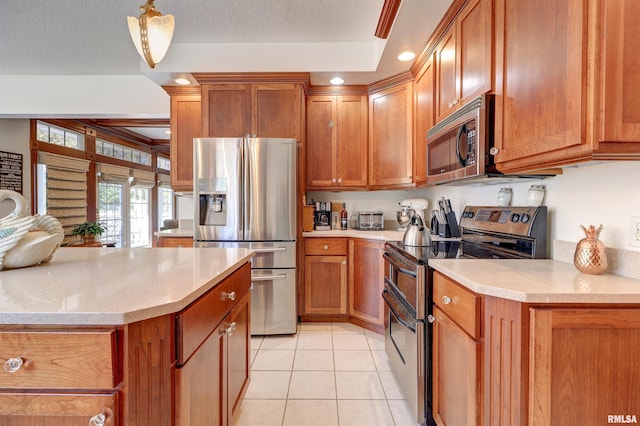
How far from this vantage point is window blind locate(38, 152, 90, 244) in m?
4.12

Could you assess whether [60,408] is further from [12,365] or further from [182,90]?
[182,90]

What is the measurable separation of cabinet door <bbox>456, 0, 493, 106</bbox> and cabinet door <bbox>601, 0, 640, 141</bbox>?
58 cm

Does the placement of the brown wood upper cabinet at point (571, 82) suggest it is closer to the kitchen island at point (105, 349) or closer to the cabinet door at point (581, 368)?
the cabinet door at point (581, 368)

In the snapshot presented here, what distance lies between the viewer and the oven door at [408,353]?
1.55 meters

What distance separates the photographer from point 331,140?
10.2ft

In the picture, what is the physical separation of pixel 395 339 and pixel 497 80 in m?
1.57

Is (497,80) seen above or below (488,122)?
above

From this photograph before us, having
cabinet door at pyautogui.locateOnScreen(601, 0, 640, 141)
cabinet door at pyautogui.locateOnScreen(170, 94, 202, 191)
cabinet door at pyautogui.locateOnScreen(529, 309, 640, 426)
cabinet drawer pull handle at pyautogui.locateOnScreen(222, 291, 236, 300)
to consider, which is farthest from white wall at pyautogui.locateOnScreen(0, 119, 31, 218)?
cabinet door at pyautogui.locateOnScreen(601, 0, 640, 141)

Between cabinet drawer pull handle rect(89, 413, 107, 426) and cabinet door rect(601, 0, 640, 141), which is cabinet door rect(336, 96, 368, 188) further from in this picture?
cabinet drawer pull handle rect(89, 413, 107, 426)

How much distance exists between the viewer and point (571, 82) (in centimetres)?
101

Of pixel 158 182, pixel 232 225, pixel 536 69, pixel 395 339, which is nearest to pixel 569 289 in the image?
pixel 536 69

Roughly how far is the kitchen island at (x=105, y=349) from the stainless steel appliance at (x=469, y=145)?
53.5 inches

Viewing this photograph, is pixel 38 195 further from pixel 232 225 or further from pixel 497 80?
pixel 497 80

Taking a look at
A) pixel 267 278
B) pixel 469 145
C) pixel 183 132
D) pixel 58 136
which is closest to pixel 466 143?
pixel 469 145
